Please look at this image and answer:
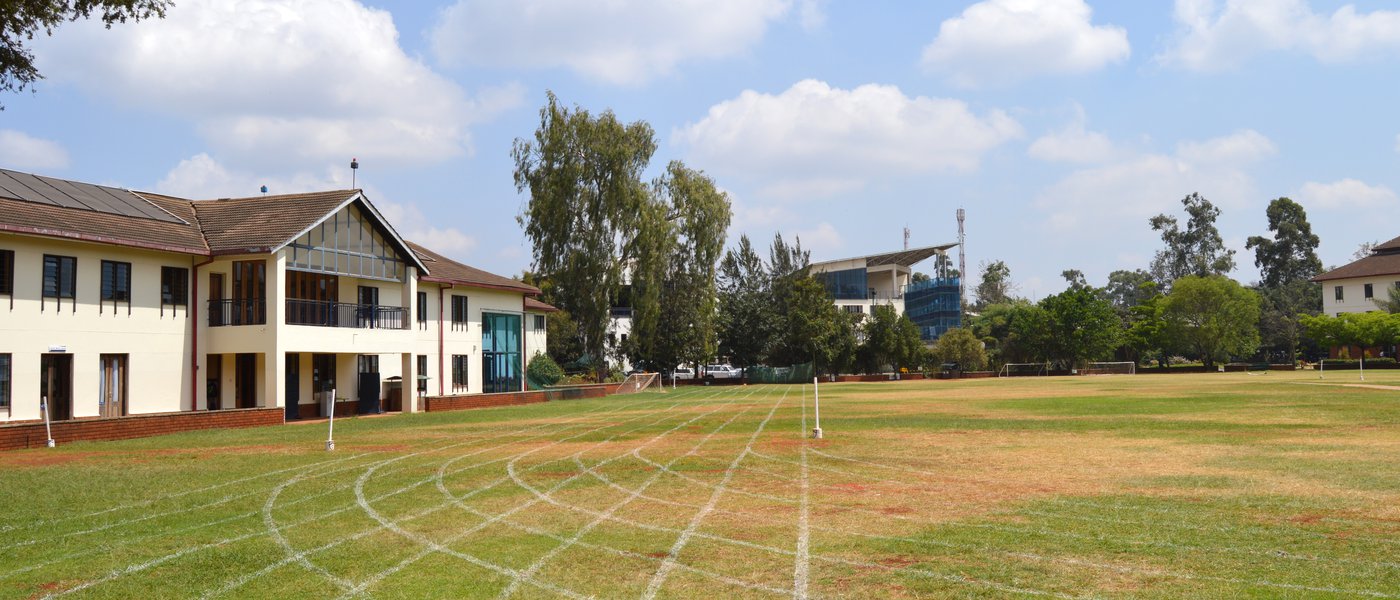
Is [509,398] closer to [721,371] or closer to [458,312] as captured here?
[458,312]

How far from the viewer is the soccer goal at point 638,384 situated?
59.6m

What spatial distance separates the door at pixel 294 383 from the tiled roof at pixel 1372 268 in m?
95.2

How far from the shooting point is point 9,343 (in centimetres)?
2786

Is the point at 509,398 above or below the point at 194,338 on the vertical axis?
below

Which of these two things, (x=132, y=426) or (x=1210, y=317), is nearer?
(x=132, y=426)

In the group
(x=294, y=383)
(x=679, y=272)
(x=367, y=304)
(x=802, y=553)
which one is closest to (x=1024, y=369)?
(x=679, y=272)

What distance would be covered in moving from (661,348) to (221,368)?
37.8 metres

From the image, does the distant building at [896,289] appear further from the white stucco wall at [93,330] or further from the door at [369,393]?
the white stucco wall at [93,330]

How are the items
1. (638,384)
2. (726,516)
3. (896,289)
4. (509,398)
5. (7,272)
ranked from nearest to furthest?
(726,516), (7,272), (509,398), (638,384), (896,289)

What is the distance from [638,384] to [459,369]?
54.0 ft

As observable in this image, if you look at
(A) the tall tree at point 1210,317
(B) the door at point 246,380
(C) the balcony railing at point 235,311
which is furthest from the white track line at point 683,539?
(A) the tall tree at point 1210,317

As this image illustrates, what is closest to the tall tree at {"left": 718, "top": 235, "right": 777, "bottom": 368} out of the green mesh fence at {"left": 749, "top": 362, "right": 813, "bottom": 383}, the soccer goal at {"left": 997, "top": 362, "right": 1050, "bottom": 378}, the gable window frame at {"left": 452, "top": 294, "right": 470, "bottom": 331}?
the green mesh fence at {"left": 749, "top": 362, "right": 813, "bottom": 383}

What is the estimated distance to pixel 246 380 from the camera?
3562 centimetres

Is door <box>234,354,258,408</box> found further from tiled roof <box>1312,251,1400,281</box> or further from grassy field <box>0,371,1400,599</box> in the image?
tiled roof <box>1312,251,1400,281</box>
